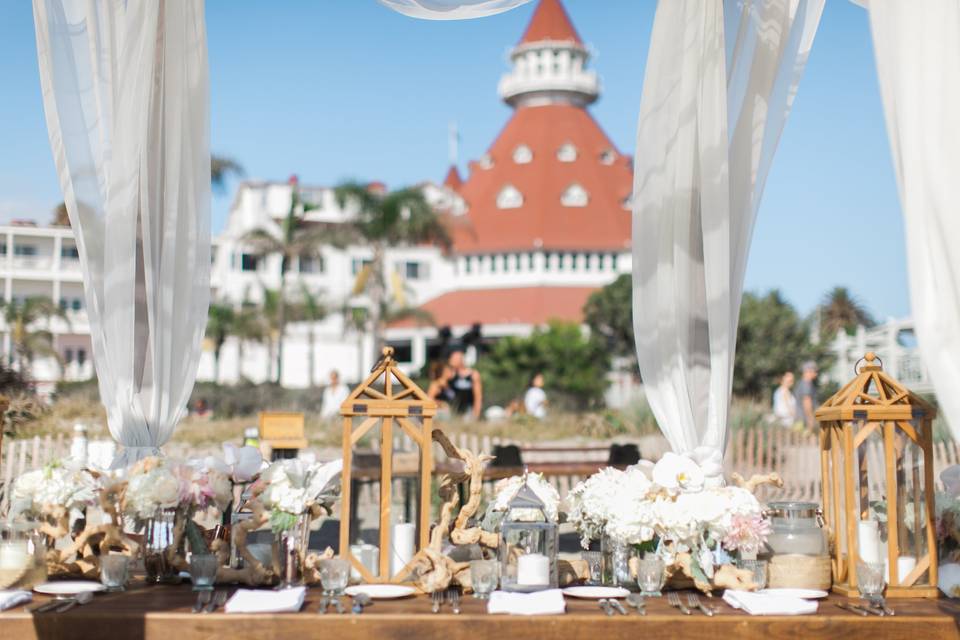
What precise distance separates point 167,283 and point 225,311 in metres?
48.5

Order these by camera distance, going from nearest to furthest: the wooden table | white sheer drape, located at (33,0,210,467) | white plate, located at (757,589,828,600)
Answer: the wooden table → white plate, located at (757,589,828,600) → white sheer drape, located at (33,0,210,467)

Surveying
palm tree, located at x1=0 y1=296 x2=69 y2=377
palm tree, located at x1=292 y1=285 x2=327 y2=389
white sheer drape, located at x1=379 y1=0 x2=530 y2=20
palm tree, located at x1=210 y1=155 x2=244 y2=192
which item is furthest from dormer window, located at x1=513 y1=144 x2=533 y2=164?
white sheer drape, located at x1=379 y1=0 x2=530 y2=20

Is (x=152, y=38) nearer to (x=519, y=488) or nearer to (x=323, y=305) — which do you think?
(x=519, y=488)

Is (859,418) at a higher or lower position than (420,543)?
higher

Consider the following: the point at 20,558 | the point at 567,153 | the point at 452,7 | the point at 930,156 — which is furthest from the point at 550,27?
the point at 20,558

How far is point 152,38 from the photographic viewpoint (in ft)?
12.8

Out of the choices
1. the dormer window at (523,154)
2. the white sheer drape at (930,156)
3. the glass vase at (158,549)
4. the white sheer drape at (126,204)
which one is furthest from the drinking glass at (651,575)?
the dormer window at (523,154)

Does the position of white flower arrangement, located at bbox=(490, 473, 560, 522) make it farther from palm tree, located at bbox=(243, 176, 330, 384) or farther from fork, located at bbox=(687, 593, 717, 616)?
palm tree, located at bbox=(243, 176, 330, 384)

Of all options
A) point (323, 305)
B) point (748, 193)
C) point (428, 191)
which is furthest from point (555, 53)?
point (748, 193)

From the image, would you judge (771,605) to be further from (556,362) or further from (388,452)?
(556,362)

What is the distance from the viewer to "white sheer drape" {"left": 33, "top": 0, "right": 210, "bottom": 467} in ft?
12.5

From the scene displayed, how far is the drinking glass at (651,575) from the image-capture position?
3119mm

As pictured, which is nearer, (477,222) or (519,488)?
(519,488)

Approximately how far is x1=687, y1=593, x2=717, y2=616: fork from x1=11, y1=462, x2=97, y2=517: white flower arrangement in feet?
6.21
